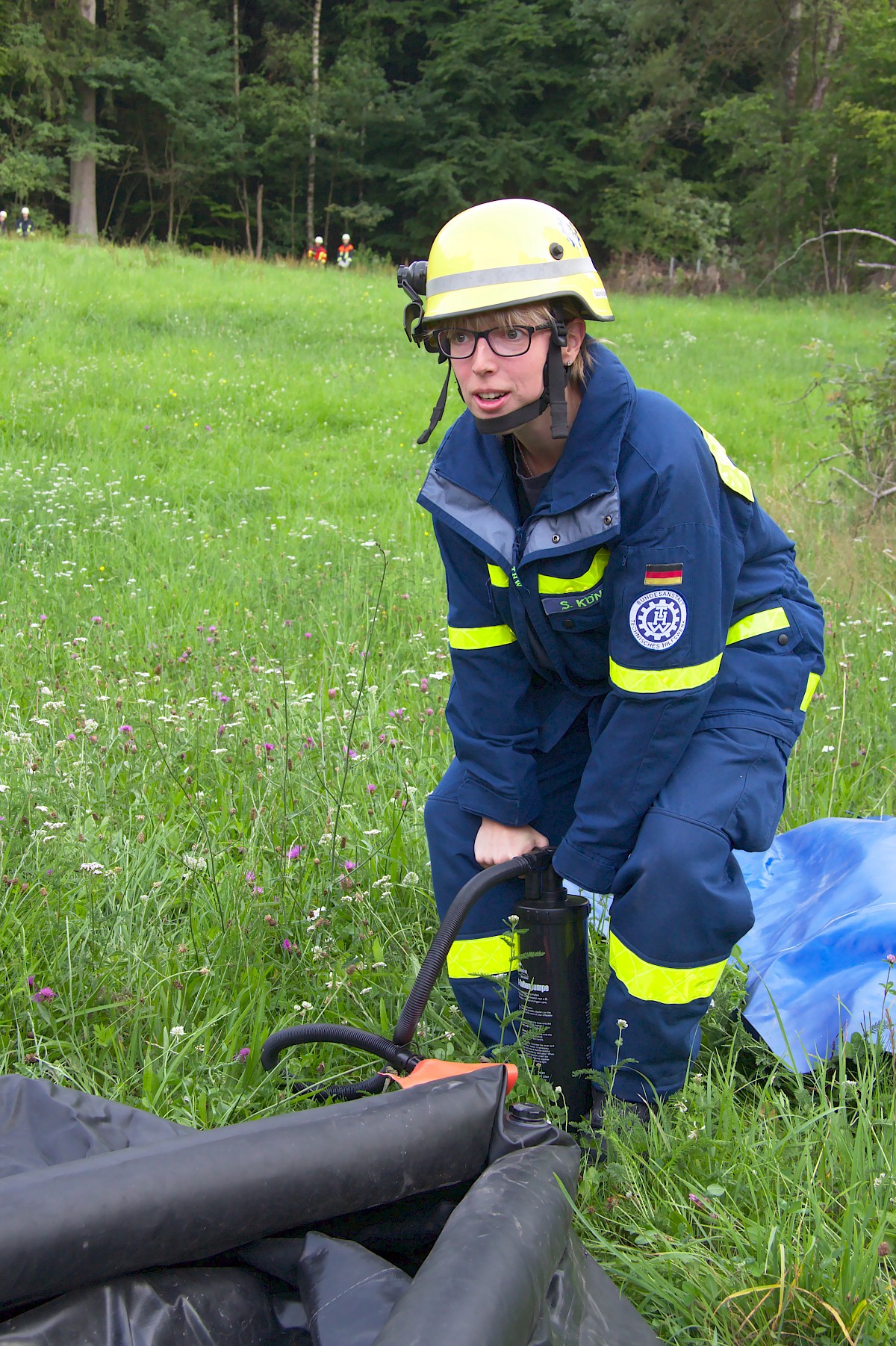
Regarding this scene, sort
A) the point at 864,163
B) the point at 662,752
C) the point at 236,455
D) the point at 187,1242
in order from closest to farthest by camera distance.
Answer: the point at 187,1242 < the point at 662,752 < the point at 236,455 < the point at 864,163

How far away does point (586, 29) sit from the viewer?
33406 mm

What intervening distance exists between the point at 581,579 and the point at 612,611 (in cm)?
9

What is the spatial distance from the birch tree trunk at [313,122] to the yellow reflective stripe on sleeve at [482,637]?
3381 centimetres

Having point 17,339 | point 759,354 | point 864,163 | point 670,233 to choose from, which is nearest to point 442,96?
point 670,233

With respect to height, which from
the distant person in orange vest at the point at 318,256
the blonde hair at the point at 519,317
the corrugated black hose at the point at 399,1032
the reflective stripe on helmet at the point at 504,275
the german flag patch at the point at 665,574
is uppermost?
the distant person in orange vest at the point at 318,256

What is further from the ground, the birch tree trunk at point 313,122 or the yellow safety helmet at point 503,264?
the birch tree trunk at point 313,122

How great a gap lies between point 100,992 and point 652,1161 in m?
1.18

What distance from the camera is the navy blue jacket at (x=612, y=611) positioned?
213 centimetres

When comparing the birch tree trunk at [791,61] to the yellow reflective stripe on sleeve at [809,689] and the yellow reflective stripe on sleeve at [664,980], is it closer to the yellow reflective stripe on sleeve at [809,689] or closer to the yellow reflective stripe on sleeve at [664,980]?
the yellow reflective stripe on sleeve at [809,689]

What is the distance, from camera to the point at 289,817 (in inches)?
116

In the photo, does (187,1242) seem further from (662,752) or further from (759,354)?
(759,354)

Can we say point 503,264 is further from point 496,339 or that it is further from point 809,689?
point 809,689

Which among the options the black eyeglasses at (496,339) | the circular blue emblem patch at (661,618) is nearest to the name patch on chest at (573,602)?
the circular blue emblem patch at (661,618)

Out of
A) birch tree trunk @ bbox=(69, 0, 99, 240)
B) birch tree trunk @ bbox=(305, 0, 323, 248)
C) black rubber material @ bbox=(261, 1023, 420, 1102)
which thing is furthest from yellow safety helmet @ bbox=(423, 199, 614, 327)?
birch tree trunk @ bbox=(305, 0, 323, 248)
